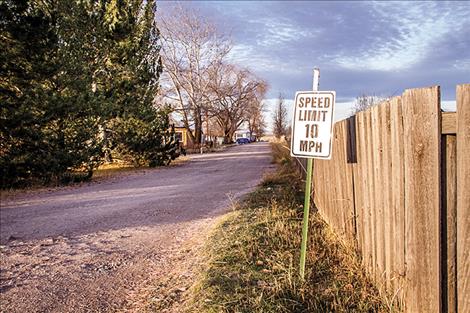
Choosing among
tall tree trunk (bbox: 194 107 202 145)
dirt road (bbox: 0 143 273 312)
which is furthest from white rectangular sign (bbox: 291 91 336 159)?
tall tree trunk (bbox: 194 107 202 145)

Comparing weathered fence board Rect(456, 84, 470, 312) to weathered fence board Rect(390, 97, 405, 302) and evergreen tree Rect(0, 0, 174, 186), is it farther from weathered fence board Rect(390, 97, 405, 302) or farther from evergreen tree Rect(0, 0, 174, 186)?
evergreen tree Rect(0, 0, 174, 186)

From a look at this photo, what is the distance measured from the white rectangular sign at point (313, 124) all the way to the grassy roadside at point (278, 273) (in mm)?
1275

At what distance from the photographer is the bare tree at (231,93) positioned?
43062 millimetres

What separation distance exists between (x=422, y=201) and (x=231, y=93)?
47878 millimetres

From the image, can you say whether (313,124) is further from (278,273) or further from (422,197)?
(278,273)

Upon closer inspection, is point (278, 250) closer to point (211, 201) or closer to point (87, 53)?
point (211, 201)

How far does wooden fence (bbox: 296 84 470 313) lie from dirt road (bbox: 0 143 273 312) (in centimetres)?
225

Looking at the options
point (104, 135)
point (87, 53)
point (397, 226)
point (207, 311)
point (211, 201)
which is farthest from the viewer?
point (104, 135)

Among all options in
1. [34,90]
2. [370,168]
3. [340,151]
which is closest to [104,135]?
[34,90]

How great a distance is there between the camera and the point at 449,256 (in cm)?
254

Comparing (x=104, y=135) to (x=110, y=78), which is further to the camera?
(x=104, y=135)

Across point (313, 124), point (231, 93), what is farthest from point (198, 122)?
point (313, 124)

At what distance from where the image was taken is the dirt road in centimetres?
419

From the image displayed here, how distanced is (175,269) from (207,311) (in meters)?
1.70
